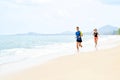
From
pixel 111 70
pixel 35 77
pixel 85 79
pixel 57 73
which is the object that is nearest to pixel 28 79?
pixel 35 77

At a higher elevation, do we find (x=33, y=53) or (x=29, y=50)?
(x=33, y=53)

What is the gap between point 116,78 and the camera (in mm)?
9469

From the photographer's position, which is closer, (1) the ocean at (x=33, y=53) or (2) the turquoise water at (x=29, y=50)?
(1) the ocean at (x=33, y=53)

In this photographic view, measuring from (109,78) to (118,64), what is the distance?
8.33 feet

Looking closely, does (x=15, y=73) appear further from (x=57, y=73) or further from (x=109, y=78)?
(x=109, y=78)

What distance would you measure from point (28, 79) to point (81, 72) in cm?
169

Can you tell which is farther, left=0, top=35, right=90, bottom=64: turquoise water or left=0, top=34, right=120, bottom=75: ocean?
left=0, top=35, right=90, bottom=64: turquoise water

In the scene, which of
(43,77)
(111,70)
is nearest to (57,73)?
(43,77)

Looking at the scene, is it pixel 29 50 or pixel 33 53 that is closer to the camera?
pixel 33 53

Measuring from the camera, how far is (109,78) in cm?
952

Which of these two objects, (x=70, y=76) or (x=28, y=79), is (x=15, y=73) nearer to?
(x=28, y=79)

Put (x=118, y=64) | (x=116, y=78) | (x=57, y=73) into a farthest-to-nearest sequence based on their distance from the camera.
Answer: (x=118, y=64), (x=57, y=73), (x=116, y=78)

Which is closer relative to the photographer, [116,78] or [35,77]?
[116,78]

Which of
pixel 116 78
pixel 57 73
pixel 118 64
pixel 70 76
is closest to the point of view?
pixel 116 78
